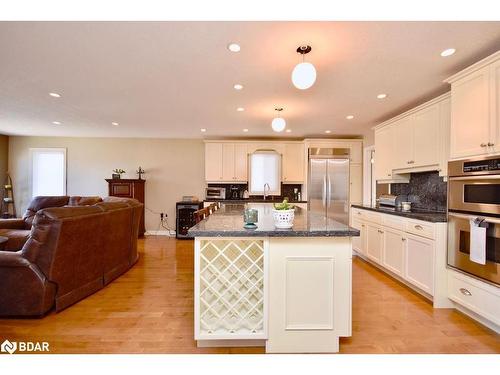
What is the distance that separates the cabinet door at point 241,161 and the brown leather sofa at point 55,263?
121 inches

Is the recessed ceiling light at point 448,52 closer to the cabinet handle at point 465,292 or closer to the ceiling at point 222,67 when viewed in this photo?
the ceiling at point 222,67

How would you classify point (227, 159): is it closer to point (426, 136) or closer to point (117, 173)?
point (117, 173)

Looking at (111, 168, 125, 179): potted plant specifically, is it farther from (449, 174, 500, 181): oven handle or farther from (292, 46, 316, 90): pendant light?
(449, 174, 500, 181): oven handle

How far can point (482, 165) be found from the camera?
6.42ft

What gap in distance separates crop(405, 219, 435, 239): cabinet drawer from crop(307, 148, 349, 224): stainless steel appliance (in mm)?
2265

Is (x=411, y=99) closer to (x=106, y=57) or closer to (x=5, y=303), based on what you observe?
(x=106, y=57)

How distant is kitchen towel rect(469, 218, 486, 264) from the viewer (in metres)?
1.92

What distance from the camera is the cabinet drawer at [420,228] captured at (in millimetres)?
2393

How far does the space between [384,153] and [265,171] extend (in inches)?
94.8

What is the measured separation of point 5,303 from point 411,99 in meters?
4.84

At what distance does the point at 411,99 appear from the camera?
3043mm

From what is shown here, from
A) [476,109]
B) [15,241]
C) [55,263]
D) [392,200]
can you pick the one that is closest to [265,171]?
[392,200]
